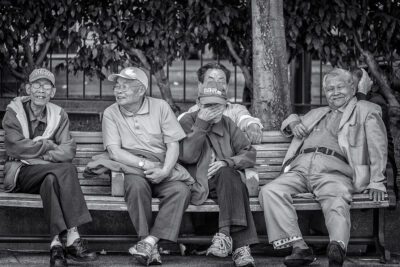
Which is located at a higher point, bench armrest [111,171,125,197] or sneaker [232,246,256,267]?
bench armrest [111,171,125,197]

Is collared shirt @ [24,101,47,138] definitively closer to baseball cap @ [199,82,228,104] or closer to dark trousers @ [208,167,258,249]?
baseball cap @ [199,82,228,104]

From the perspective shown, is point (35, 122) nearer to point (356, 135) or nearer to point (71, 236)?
point (71, 236)

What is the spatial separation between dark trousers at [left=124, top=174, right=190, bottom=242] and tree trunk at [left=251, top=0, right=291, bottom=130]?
1607 mm

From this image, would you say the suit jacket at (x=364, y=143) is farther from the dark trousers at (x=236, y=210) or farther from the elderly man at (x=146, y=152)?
the elderly man at (x=146, y=152)

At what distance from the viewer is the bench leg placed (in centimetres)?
694

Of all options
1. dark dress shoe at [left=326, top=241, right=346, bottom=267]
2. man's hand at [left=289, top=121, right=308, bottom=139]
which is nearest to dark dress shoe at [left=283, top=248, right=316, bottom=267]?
dark dress shoe at [left=326, top=241, right=346, bottom=267]

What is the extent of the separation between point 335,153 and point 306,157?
0.76 feet

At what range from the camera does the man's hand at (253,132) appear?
7285 mm

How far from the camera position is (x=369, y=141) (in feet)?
22.7

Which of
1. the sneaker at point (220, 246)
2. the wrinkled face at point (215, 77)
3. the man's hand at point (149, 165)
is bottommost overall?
the sneaker at point (220, 246)

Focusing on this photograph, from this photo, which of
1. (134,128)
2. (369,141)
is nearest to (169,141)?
(134,128)

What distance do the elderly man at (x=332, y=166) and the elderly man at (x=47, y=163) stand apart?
144 centimetres

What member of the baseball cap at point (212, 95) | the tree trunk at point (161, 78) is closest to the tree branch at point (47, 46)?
the tree trunk at point (161, 78)

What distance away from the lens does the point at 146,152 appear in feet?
22.7
